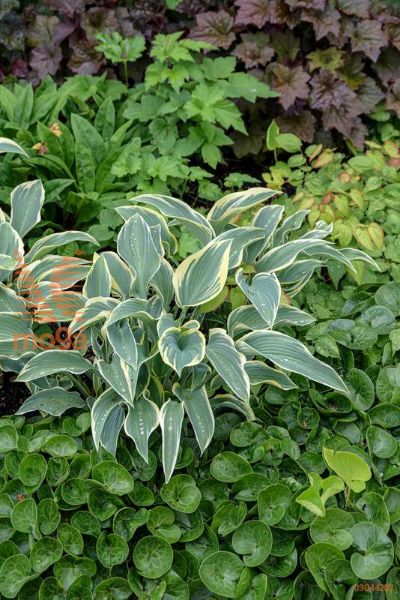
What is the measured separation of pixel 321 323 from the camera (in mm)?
2750

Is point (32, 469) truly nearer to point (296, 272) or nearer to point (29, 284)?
point (29, 284)

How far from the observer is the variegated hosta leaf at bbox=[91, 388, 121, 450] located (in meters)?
2.22

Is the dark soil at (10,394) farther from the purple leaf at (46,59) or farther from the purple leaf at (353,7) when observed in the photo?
the purple leaf at (353,7)

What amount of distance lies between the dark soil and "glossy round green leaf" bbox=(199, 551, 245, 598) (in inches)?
43.4

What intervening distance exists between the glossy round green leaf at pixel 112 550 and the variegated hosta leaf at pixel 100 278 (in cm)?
78

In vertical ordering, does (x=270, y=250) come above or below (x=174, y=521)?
above

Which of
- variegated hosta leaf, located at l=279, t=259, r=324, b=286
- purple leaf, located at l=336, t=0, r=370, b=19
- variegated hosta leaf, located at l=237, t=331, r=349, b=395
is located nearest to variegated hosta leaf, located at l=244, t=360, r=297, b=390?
variegated hosta leaf, located at l=237, t=331, r=349, b=395

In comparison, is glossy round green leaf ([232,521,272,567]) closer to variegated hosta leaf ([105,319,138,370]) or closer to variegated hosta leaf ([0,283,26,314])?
variegated hosta leaf ([105,319,138,370])

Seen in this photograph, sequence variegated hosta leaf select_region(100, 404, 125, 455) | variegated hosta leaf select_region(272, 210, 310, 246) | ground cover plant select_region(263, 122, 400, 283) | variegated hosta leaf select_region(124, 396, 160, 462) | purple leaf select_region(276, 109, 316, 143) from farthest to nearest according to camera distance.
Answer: purple leaf select_region(276, 109, 316, 143)
ground cover plant select_region(263, 122, 400, 283)
variegated hosta leaf select_region(272, 210, 310, 246)
variegated hosta leaf select_region(100, 404, 125, 455)
variegated hosta leaf select_region(124, 396, 160, 462)

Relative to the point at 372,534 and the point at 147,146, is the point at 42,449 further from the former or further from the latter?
the point at 147,146

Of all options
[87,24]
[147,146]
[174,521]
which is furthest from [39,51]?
[174,521]

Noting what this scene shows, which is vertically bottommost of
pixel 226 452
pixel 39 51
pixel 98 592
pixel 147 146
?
pixel 98 592

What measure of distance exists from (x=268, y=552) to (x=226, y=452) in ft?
1.19

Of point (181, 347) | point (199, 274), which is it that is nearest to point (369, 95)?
point (199, 274)
